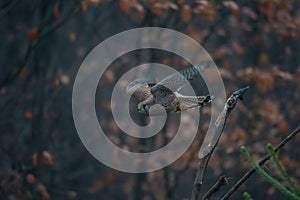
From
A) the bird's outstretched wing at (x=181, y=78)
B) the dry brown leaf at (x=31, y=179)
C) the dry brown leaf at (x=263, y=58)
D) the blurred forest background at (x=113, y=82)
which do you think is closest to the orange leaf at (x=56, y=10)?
the blurred forest background at (x=113, y=82)

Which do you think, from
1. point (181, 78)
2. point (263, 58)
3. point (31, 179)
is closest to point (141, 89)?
point (181, 78)

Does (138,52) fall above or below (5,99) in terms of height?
above

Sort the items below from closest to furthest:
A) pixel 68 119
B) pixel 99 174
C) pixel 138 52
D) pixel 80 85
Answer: pixel 80 85 < pixel 138 52 < pixel 68 119 < pixel 99 174

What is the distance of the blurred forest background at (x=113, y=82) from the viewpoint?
21.4 ft

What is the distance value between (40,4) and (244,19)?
9.51 ft

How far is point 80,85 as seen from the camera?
679cm

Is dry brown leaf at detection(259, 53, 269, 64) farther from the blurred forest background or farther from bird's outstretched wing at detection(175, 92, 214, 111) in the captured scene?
bird's outstretched wing at detection(175, 92, 214, 111)

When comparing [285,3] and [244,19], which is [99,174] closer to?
[244,19]

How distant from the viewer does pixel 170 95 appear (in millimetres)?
2646

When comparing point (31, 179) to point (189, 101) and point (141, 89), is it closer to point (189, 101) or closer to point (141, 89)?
point (141, 89)

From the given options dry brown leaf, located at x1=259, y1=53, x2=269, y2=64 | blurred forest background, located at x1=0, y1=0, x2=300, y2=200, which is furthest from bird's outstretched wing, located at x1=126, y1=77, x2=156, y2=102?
dry brown leaf, located at x1=259, y1=53, x2=269, y2=64

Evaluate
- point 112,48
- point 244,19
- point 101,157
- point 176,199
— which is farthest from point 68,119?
point 244,19

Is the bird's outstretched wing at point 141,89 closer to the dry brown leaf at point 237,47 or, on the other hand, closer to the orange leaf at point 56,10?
the orange leaf at point 56,10

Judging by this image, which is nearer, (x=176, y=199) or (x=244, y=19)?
(x=176, y=199)
